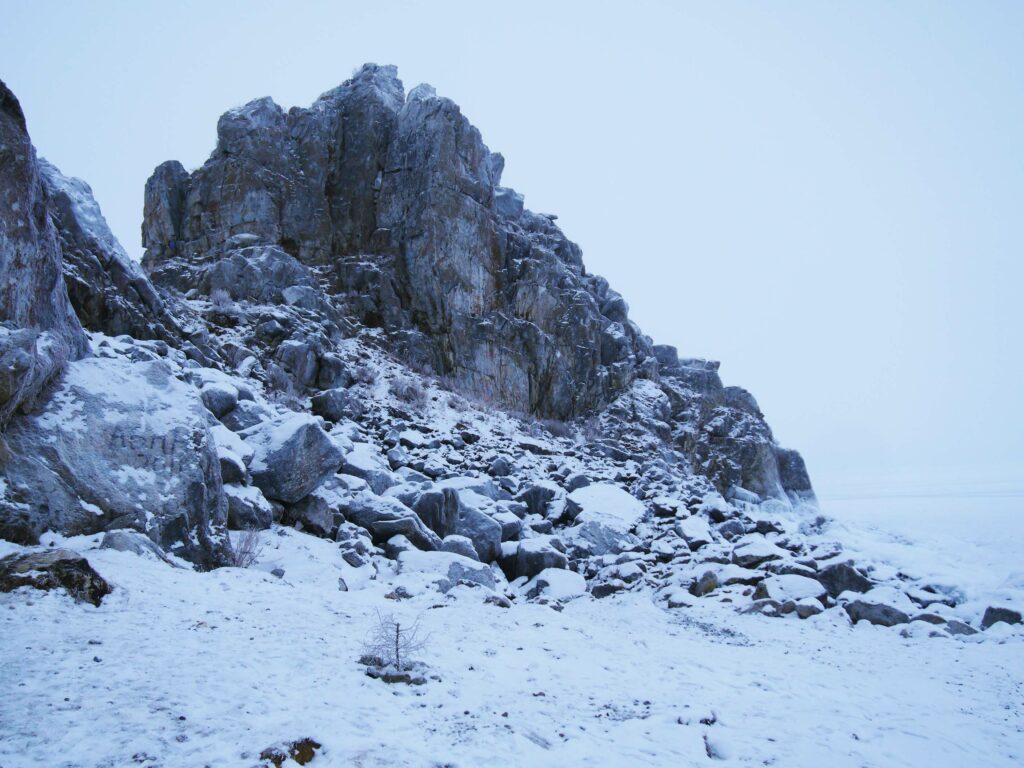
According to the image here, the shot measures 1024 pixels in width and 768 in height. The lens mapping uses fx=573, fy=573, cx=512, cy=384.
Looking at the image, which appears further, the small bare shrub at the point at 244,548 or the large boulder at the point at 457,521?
the large boulder at the point at 457,521

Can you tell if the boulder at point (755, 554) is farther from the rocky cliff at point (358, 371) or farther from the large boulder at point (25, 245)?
the large boulder at point (25, 245)

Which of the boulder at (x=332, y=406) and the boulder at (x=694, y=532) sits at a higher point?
the boulder at (x=332, y=406)

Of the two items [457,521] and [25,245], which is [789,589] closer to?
[457,521]

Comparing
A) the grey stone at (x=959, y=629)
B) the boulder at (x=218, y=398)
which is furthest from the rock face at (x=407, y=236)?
the grey stone at (x=959, y=629)

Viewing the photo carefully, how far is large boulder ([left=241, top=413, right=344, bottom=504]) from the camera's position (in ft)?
33.6

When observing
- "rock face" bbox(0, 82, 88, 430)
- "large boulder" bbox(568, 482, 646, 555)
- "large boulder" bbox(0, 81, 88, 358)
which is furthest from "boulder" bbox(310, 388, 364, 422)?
"large boulder" bbox(0, 81, 88, 358)

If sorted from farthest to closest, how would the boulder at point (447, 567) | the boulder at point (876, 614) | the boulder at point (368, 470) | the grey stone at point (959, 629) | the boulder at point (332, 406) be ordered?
the boulder at point (332, 406), the boulder at point (368, 470), the boulder at point (447, 567), the boulder at point (876, 614), the grey stone at point (959, 629)

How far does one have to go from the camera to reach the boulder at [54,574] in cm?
505

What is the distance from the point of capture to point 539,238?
35.3 metres

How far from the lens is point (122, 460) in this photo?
7270 mm

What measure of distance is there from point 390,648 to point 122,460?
14.6ft

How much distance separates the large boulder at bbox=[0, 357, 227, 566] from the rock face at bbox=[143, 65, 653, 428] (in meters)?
18.7

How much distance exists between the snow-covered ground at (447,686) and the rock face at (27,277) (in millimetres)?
2094

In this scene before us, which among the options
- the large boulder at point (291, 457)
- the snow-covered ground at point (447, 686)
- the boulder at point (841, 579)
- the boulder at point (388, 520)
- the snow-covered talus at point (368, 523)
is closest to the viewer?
the snow-covered ground at point (447, 686)
